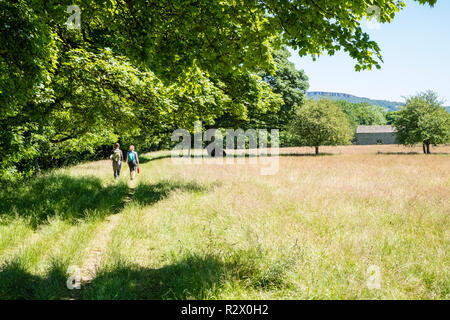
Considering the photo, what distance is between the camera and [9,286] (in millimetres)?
3945

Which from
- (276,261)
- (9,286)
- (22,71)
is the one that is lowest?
(9,286)

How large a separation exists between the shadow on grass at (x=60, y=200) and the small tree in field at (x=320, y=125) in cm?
2750

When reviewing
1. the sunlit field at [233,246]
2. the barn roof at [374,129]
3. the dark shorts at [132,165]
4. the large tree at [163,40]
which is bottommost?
the sunlit field at [233,246]

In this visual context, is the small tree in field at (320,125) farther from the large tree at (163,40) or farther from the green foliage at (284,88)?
the large tree at (163,40)

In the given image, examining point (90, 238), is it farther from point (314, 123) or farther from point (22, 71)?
point (314, 123)

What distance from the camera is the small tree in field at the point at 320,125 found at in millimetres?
33312

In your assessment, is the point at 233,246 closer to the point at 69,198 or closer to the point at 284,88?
the point at 69,198

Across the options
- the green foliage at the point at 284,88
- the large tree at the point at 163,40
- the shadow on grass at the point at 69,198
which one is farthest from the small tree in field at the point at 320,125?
the large tree at the point at 163,40

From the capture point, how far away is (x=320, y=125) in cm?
3338

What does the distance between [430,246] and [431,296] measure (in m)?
1.73

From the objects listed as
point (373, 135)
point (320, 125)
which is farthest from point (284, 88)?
point (373, 135)

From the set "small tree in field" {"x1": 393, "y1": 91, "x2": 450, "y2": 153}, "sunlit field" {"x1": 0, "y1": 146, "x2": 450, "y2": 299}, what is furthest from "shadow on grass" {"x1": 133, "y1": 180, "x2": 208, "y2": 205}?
"small tree in field" {"x1": 393, "y1": 91, "x2": 450, "y2": 153}

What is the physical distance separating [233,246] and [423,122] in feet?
133

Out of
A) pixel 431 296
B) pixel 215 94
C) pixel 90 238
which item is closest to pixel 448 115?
pixel 215 94
